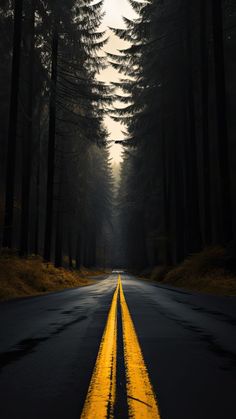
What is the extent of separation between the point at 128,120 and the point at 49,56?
365 inches

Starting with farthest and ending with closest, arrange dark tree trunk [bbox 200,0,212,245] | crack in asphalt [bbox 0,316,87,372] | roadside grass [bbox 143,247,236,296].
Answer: dark tree trunk [bbox 200,0,212,245] → roadside grass [bbox 143,247,236,296] → crack in asphalt [bbox 0,316,87,372]

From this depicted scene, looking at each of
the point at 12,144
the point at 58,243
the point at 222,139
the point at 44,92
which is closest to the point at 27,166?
the point at 44,92

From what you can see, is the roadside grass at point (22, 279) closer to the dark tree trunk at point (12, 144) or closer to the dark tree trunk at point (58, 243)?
the dark tree trunk at point (12, 144)

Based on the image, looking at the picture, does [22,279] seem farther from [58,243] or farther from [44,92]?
[58,243]

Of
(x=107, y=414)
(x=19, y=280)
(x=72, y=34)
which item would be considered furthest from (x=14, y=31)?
(x=107, y=414)

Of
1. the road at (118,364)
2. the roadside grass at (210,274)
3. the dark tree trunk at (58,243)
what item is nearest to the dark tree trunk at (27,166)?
the roadside grass at (210,274)

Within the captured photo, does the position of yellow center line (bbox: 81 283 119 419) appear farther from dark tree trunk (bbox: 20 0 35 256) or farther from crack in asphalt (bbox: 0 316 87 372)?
dark tree trunk (bbox: 20 0 35 256)

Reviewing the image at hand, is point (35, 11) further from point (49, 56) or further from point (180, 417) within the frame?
point (180, 417)

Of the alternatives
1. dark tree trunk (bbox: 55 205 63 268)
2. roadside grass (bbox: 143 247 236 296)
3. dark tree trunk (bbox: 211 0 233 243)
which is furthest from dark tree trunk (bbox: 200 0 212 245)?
dark tree trunk (bbox: 55 205 63 268)

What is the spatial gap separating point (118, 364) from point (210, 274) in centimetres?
1316

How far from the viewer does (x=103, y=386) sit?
9.47 ft

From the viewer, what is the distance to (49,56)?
78.0 feet

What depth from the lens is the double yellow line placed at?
93.4 inches

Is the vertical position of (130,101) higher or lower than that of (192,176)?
higher
